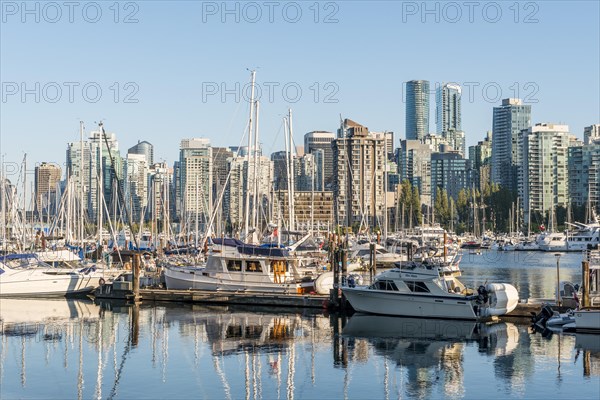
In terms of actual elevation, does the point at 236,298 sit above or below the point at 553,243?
below

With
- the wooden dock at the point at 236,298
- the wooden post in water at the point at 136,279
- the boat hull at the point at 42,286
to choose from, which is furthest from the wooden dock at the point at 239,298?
the boat hull at the point at 42,286

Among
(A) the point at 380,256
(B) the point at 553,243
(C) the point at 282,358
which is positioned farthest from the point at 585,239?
(C) the point at 282,358

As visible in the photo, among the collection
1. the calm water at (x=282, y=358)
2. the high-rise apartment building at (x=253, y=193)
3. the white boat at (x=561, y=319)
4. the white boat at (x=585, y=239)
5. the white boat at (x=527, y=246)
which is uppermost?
the high-rise apartment building at (x=253, y=193)

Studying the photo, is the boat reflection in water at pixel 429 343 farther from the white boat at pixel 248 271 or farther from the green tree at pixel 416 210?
the green tree at pixel 416 210

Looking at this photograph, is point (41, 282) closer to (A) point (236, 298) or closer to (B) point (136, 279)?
(B) point (136, 279)

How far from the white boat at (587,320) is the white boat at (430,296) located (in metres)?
4.71

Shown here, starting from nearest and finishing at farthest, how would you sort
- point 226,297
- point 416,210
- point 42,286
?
point 226,297
point 42,286
point 416,210

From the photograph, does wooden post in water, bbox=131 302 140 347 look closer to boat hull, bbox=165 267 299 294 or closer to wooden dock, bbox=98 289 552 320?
wooden dock, bbox=98 289 552 320

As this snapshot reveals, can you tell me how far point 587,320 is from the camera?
42.8m

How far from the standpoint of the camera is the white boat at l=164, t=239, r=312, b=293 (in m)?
57.0

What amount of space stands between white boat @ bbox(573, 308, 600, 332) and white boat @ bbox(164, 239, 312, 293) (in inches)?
706

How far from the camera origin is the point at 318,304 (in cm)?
5338

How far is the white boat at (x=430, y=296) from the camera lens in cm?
4747

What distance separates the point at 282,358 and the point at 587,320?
1383 cm
